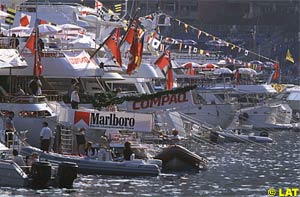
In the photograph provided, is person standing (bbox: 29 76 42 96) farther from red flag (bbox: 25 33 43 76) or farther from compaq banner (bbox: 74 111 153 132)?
compaq banner (bbox: 74 111 153 132)

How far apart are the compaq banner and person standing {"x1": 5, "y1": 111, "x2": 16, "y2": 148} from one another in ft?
10.1

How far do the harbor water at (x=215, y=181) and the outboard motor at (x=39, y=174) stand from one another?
1.27 ft

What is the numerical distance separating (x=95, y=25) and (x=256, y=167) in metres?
23.1

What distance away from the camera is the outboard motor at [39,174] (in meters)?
43.2

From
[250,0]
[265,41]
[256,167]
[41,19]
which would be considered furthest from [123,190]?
[250,0]

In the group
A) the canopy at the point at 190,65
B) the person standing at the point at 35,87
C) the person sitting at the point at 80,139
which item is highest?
the person standing at the point at 35,87

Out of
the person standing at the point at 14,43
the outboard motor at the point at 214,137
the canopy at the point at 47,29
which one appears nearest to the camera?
the person standing at the point at 14,43

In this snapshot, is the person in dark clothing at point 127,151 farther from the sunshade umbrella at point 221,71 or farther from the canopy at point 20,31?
the sunshade umbrella at point 221,71

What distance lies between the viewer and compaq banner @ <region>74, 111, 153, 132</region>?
170ft

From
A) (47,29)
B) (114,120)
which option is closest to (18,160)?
(114,120)

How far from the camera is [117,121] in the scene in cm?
5184

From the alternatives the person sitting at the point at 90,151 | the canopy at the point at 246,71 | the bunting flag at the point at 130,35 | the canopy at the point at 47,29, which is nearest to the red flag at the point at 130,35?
the bunting flag at the point at 130,35

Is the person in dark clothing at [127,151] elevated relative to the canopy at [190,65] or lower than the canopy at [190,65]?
lower

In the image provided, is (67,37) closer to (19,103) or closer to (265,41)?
(19,103)
